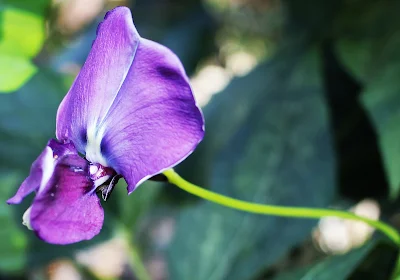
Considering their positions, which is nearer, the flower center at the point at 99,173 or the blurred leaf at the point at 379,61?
the flower center at the point at 99,173

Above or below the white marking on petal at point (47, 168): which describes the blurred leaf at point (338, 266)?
below

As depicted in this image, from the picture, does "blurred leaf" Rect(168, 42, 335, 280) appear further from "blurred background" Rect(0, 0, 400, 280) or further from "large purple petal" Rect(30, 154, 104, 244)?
"large purple petal" Rect(30, 154, 104, 244)

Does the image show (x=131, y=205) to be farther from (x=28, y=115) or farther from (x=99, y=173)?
(x=99, y=173)

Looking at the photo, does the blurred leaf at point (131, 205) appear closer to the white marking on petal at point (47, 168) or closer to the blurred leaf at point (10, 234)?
the blurred leaf at point (10, 234)

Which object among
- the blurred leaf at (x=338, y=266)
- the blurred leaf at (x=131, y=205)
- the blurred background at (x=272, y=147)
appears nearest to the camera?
the blurred leaf at (x=338, y=266)

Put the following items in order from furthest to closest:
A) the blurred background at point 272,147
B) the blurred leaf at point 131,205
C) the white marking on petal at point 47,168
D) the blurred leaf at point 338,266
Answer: the blurred leaf at point 131,205, the blurred background at point 272,147, the blurred leaf at point 338,266, the white marking on petal at point 47,168

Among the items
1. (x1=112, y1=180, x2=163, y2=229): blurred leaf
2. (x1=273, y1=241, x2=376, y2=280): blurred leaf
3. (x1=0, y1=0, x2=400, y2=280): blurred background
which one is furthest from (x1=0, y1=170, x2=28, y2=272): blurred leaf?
(x1=273, y1=241, x2=376, y2=280): blurred leaf

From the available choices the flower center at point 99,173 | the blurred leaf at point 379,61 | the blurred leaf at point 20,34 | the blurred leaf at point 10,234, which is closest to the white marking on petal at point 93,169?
the flower center at point 99,173

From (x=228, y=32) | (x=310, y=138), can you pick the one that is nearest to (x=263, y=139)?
(x=310, y=138)
